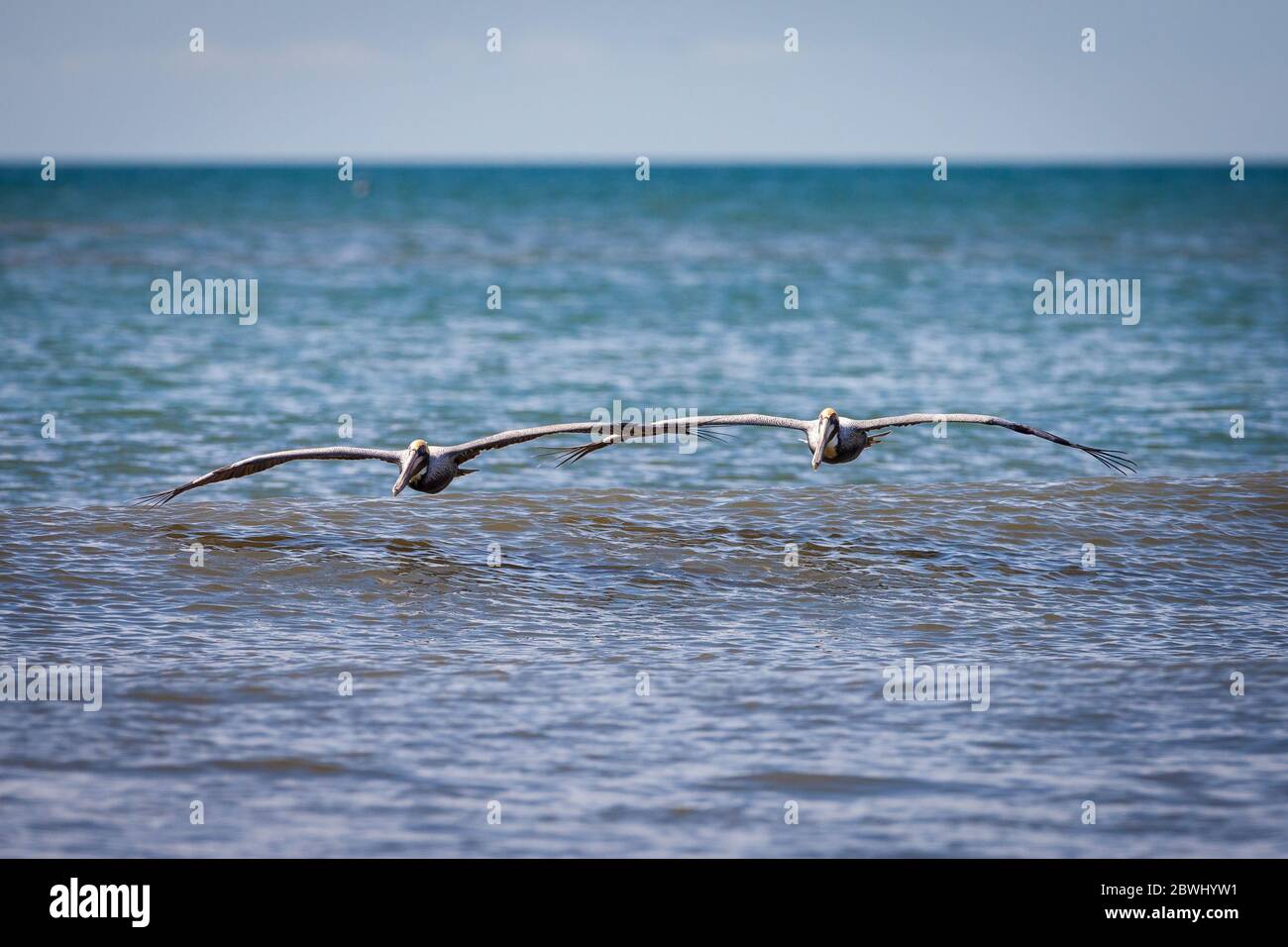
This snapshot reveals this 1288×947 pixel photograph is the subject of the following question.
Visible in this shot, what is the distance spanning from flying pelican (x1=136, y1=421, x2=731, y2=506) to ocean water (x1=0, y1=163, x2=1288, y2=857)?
1.10 meters

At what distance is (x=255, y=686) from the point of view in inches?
566

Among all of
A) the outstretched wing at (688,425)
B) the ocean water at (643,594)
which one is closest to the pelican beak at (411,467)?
the ocean water at (643,594)

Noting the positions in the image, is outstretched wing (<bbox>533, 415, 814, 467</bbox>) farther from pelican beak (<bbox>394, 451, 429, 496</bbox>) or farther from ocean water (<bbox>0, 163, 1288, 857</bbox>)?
pelican beak (<bbox>394, 451, 429, 496</bbox>)

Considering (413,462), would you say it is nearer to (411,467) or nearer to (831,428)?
(411,467)

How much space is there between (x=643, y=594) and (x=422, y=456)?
305cm

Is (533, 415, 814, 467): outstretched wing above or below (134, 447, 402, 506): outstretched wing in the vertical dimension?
above

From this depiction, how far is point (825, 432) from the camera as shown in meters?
18.2

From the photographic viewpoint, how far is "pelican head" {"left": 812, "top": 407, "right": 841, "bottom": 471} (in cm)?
1812

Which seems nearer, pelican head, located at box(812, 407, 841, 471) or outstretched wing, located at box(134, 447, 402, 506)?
outstretched wing, located at box(134, 447, 402, 506)

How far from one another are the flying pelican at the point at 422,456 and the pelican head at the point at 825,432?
1301mm

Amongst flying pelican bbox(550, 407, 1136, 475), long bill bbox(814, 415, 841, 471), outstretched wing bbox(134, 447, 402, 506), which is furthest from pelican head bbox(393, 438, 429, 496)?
long bill bbox(814, 415, 841, 471)

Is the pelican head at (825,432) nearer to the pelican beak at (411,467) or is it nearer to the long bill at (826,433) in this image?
the long bill at (826,433)
